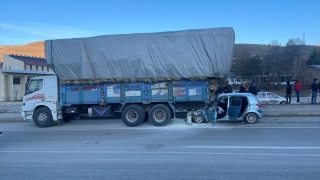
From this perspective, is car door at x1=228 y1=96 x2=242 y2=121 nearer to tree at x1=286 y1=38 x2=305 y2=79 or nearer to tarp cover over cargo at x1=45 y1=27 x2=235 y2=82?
tarp cover over cargo at x1=45 y1=27 x2=235 y2=82

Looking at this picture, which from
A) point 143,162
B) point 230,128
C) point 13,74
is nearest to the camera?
point 143,162

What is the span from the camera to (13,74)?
1821 inches

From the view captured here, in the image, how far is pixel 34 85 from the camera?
15.2m

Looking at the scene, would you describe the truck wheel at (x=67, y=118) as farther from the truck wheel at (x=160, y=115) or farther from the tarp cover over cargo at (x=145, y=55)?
the truck wheel at (x=160, y=115)

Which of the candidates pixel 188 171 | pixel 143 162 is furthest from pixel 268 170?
pixel 143 162

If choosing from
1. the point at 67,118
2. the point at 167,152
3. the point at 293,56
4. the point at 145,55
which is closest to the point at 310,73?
the point at 293,56

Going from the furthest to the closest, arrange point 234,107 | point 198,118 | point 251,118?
point 198,118 → point 234,107 → point 251,118

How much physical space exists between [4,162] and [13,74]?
4212 cm

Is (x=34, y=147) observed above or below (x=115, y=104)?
below

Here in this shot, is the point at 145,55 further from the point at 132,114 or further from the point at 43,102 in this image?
the point at 43,102

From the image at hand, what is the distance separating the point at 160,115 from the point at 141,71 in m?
2.08

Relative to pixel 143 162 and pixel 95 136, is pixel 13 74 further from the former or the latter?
pixel 143 162

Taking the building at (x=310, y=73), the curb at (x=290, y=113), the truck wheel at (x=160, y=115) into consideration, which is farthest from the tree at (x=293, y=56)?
the truck wheel at (x=160, y=115)

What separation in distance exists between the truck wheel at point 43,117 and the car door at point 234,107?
809 cm
